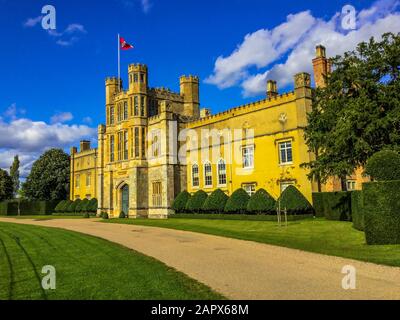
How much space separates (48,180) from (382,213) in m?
57.5

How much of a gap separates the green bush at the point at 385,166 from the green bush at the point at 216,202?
17.1m

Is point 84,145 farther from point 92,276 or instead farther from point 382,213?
point 92,276

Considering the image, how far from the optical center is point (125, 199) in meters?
40.8

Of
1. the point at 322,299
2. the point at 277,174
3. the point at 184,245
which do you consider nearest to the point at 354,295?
the point at 322,299

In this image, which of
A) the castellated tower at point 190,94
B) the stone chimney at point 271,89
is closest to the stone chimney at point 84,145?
the castellated tower at point 190,94

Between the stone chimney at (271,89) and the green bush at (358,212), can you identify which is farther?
the stone chimney at (271,89)

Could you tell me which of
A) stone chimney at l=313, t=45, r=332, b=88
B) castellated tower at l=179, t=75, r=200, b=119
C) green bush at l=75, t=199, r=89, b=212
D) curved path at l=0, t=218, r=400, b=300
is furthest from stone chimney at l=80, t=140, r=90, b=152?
curved path at l=0, t=218, r=400, b=300

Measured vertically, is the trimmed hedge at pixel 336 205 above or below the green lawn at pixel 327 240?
above

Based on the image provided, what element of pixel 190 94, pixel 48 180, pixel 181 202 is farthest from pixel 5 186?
pixel 181 202

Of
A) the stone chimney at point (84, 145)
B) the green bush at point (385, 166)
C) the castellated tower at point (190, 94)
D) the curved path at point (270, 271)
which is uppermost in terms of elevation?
the castellated tower at point (190, 94)

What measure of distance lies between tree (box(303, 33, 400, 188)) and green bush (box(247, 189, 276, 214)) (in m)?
5.54

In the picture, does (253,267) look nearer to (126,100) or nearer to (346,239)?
(346,239)

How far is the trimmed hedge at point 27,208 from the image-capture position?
55781 millimetres

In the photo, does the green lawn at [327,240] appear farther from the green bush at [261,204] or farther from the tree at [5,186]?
the tree at [5,186]
